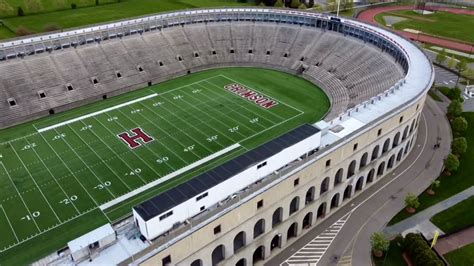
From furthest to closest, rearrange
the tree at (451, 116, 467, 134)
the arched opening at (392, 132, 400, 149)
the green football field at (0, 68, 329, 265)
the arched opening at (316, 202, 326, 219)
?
the tree at (451, 116, 467, 134) < the arched opening at (392, 132, 400, 149) < the arched opening at (316, 202, 326, 219) < the green football field at (0, 68, 329, 265)

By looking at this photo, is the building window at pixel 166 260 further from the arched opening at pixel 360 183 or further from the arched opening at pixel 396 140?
the arched opening at pixel 396 140

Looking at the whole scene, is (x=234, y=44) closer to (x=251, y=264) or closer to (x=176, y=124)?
(x=176, y=124)

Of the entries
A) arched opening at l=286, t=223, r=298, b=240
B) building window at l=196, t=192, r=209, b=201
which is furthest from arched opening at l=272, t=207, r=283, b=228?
building window at l=196, t=192, r=209, b=201

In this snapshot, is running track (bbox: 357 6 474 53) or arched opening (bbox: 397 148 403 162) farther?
running track (bbox: 357 6 474 53)

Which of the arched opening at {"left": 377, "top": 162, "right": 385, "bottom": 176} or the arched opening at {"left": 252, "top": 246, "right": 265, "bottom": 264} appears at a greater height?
the arched opening at {"left": 377, "top": 162, "right": 385, "bottom": 176}

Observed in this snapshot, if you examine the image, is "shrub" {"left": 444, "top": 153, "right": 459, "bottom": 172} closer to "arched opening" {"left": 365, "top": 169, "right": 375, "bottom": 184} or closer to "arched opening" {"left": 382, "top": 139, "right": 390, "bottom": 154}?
"arched opening" {"left": 382, "top": 139, "right": 390, "bottom": 154}

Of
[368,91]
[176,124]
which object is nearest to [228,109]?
[176,124]
